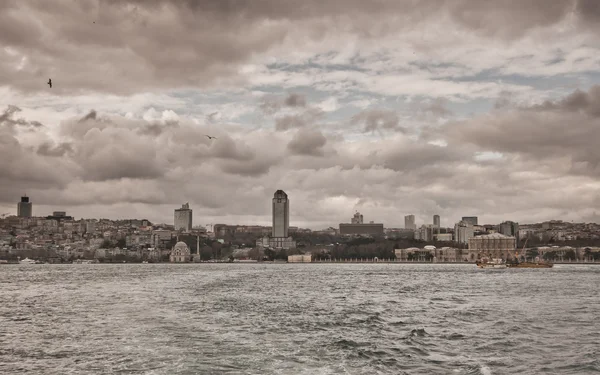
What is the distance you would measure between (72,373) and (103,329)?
951 cm

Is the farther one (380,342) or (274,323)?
(274,323)

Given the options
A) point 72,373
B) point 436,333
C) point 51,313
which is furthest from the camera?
point 51,313

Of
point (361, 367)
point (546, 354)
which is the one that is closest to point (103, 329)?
point (361, 367)

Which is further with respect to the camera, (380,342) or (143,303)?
(143,303)

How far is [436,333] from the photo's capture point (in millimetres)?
27812

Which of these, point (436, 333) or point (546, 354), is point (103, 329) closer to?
point (436, 333)

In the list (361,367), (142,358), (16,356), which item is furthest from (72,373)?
(361,367)

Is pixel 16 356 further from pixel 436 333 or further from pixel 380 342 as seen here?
pixel 436 333

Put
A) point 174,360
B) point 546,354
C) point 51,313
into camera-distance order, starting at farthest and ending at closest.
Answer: point 51,313, point 546,354, point 174,360

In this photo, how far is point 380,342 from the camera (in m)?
25.5

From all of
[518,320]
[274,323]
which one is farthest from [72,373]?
[518,320]

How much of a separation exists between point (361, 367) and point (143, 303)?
969 inches

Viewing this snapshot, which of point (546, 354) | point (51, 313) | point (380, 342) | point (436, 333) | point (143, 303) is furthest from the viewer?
point (143, 303)

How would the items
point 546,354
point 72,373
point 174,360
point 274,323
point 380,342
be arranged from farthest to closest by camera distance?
point 274,323 < point 380,342 < point 546,354 < point 174,360 < point 72,373
